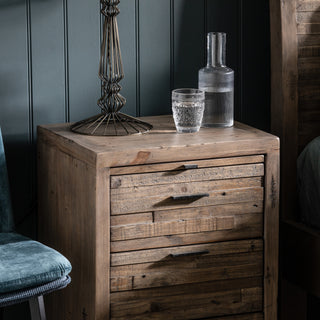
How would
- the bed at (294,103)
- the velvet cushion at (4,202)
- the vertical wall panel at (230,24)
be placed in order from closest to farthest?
the velvet cushion at (4,202) → the bed at (294,103) → the vertical wall panel at (230,24)

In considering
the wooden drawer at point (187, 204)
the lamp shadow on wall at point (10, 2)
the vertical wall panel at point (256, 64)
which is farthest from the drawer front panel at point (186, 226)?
the lamp shadow on wall at point (10, 2)

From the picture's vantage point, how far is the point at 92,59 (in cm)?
202

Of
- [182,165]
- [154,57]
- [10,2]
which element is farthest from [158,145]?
[10,2]

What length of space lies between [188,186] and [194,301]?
1.04ft

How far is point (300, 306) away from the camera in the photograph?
7.15ft

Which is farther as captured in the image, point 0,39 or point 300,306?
point 300,306

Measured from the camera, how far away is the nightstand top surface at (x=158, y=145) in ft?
5.26

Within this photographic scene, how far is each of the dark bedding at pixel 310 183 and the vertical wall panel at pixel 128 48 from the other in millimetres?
568

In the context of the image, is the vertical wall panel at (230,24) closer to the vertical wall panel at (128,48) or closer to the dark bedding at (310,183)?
the vertical wall panel at (128,48)

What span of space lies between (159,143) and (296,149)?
1.93 ft

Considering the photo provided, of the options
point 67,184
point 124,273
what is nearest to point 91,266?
point 124,273

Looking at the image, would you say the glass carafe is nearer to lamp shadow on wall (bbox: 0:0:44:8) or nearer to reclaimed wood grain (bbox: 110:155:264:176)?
reclaimed wood grain (bbox: 110:155:264:176)

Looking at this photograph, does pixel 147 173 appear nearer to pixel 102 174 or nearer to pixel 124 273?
pixel 102 174

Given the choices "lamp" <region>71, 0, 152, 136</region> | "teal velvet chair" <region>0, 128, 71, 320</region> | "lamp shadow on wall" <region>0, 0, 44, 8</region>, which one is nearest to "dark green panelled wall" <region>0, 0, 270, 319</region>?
"lamp shadow on wall" <region>0, 0, 44, 8</region>
